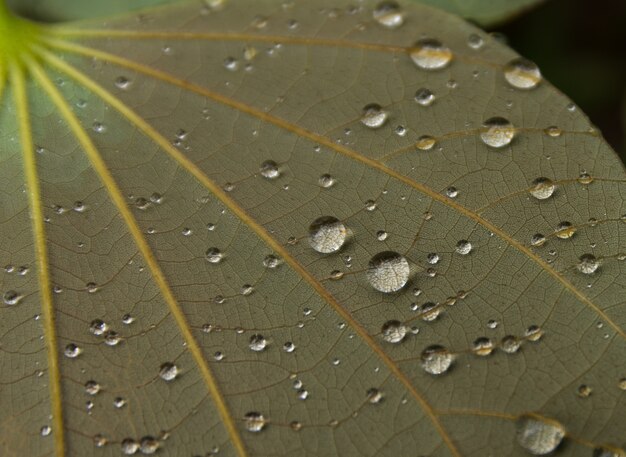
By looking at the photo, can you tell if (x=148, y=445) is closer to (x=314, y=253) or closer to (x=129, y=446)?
(x=129, y=446)

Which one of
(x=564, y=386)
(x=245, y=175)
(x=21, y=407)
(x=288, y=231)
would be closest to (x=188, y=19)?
(x=245, y=175)

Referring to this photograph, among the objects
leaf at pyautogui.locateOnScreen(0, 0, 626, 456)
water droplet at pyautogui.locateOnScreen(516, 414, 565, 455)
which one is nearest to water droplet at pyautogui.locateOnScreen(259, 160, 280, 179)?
leaf at pyautogui.locateOnScreen(0, 0, 626, 456)

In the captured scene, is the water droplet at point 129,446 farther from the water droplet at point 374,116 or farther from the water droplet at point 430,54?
the water droplet at point 430,54

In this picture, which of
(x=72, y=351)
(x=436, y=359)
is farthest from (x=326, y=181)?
(x=72, y=351)

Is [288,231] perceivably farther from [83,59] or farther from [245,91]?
[83,59]

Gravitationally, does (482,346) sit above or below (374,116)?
below

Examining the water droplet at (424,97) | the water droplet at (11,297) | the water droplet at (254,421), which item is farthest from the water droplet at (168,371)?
the water droplet at (424,97)

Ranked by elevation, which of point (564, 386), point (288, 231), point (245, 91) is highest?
point (245, 91)
